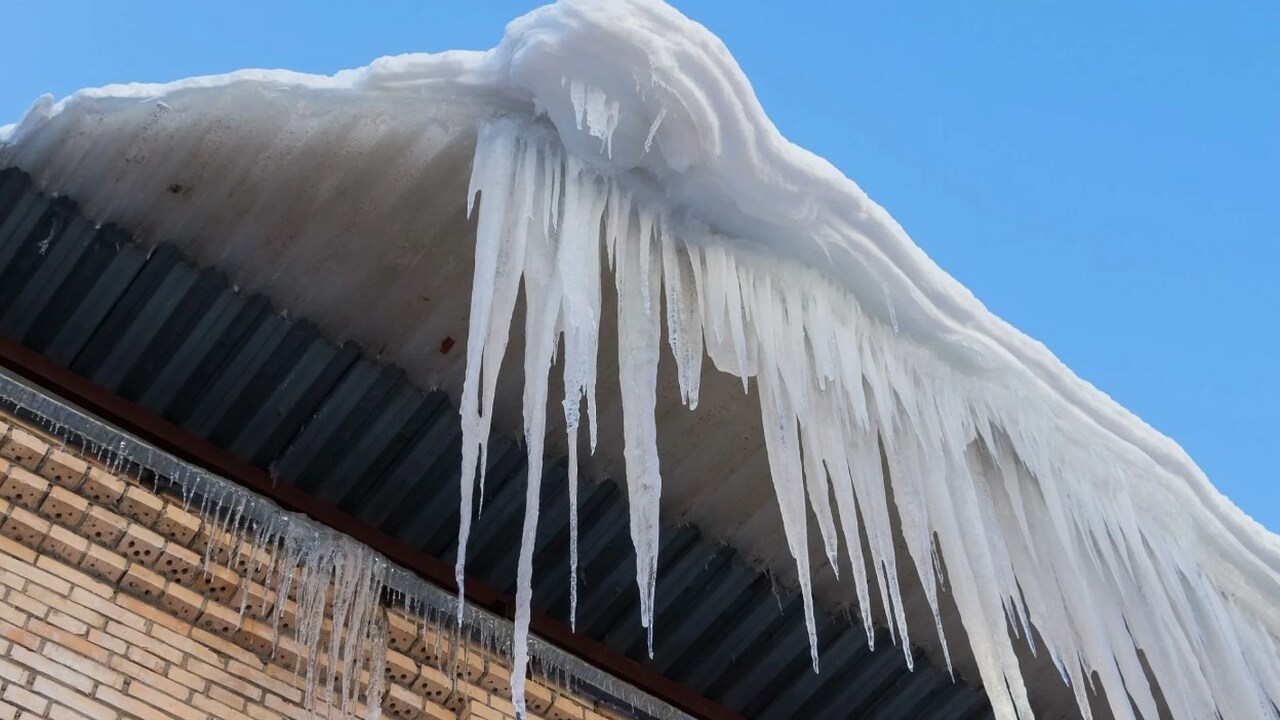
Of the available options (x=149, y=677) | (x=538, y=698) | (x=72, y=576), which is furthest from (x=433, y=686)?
(x=72, y=576)

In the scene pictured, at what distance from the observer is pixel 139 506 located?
3.58 metres

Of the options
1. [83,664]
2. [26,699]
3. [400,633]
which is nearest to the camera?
[26,699]

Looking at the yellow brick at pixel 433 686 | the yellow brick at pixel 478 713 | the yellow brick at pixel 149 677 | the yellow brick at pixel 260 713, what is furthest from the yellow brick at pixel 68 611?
the yellow brick at pixel 478 713

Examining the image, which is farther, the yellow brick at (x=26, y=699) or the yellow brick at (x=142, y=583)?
the yellow brick at (x=142, y=583)

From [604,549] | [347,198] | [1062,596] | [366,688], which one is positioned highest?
[347,198]

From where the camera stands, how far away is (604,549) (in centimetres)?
430

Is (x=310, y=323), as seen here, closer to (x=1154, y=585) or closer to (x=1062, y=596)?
(x=1062, y=596)

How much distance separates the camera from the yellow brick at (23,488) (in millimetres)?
3391

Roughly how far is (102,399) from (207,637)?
786mm

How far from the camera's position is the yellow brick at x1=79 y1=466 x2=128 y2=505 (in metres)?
3.52

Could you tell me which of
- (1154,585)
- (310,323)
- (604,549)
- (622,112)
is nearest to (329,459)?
(310,323)

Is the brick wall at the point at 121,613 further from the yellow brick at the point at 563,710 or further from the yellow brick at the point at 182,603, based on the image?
the yellow brick at the point at 563,710

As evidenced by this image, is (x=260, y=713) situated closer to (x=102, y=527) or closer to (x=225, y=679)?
(x=225, y=679)

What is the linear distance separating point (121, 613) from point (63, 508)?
0.31 m
